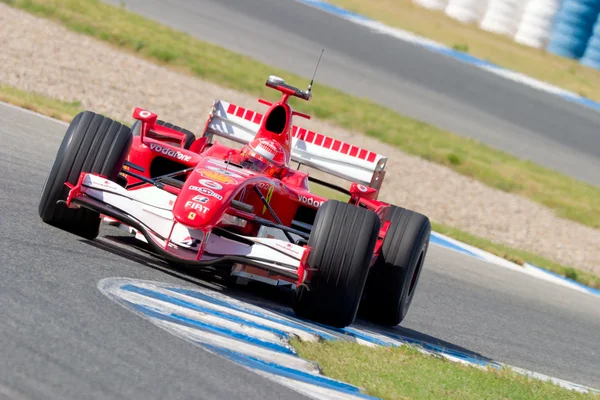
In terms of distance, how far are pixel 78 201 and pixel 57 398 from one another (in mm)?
3197

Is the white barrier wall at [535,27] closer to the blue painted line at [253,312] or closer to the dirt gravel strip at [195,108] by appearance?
the dirt gravel strip at [195,108]

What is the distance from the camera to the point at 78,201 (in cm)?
704

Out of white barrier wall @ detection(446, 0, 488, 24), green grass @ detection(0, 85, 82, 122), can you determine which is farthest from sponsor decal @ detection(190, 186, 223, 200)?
white barrier wall @ detection(446, 0, 488, 24)

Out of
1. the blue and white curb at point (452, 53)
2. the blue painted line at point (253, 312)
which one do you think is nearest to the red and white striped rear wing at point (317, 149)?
the blue painted line at point (253, 312)

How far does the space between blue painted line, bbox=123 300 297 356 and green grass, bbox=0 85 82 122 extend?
897cm

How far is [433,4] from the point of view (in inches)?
1329

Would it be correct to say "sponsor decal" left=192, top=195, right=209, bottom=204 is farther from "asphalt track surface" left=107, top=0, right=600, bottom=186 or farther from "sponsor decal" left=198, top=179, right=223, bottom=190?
"asphalt track surface" left=107, top=0, right=600, bottom=186

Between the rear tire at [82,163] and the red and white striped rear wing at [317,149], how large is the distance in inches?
83.5

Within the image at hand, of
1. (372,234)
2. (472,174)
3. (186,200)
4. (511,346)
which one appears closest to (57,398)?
(186,200)

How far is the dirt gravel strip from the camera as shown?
648 inches

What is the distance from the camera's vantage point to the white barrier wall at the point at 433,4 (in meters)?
33.7

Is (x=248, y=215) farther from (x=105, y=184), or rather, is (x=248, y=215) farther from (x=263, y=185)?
(x=105, y=184)

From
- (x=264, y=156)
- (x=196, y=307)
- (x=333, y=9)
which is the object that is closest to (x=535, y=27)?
(x=333, y=9)

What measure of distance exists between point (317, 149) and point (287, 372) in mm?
4344
